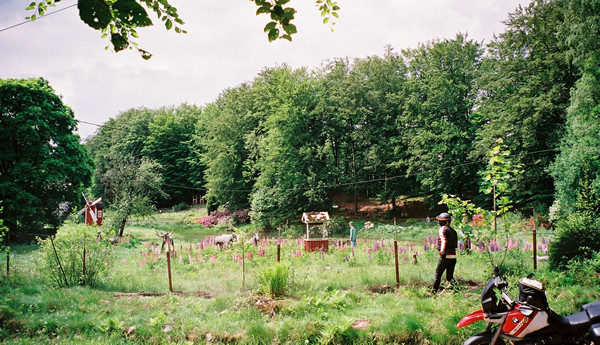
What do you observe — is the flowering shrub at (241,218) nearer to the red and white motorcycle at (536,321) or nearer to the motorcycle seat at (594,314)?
the red and white motorcycle at (536,321)

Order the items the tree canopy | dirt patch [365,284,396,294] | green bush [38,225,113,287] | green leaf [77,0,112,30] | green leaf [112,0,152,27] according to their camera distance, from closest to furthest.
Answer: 1. green leaf [77,0,112,30]
2. green leaf [112,0,152,27]
3. dirt patch [365,284,396,294]
4. green bush [38,225,113,287]
5. the tree canopy

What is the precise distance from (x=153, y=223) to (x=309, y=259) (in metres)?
31.8

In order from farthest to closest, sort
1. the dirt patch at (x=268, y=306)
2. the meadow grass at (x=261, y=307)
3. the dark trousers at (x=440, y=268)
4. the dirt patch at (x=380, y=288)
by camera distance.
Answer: the dirt patch at (x=380, y=288) → the dark trousers at (x=440, y=268) → the dirt patch at (x=268, y=306) → the meadow grass at (x=261, y=307)

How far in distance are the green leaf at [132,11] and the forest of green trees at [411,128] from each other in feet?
54.6

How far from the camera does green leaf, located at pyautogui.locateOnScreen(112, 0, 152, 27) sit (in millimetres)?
2508

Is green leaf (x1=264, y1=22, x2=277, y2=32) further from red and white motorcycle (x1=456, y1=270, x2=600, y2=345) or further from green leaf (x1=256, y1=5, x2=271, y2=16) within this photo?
red and white motorcycle (x1=456, y1=270, x2=600, y2=345)

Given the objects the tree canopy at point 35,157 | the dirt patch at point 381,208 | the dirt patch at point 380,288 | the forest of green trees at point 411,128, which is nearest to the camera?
the dirt patch at point 380,288

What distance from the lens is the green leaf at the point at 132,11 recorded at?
98.7 inches

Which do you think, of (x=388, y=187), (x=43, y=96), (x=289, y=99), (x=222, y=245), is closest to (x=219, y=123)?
(x=289, y=99)

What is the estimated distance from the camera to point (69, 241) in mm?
9234

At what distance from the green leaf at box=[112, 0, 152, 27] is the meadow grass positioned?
492cm

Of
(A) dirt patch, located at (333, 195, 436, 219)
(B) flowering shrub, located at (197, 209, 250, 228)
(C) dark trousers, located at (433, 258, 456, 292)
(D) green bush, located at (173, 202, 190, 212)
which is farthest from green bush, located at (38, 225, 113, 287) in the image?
(D) green bush, located at (173, 202, 190, 212)

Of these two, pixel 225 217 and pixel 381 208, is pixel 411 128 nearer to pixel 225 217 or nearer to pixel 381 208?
pixel 381 208

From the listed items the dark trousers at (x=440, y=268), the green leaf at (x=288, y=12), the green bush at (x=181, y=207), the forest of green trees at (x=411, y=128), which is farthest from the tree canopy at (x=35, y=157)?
the green bush at (x=181, y=207)
